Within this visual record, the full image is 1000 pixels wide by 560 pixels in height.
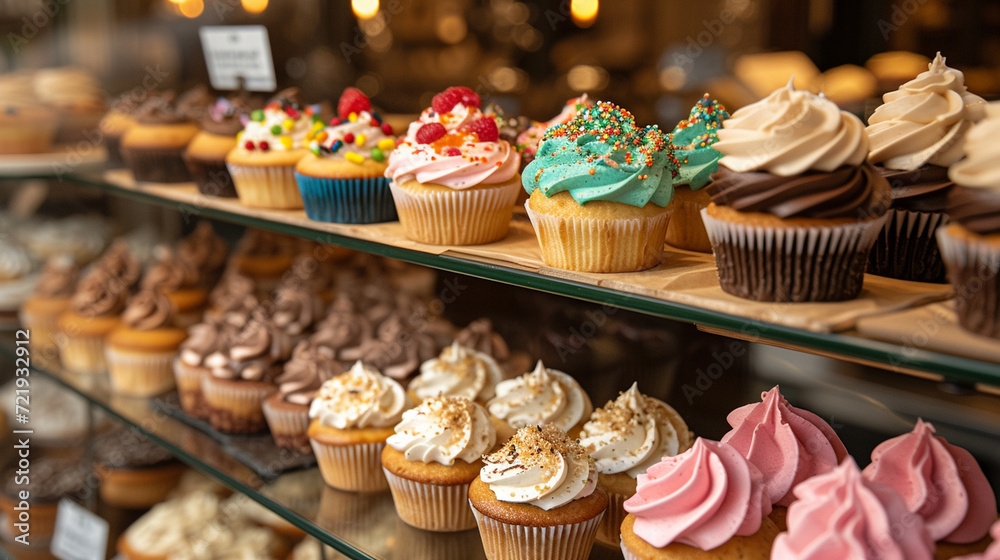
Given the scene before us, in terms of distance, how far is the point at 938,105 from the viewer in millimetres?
1484

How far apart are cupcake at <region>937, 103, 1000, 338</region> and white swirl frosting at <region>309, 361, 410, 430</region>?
1.51 meters

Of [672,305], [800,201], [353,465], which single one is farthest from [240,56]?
[800,201]

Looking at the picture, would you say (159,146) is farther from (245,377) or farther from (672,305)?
(672,305)

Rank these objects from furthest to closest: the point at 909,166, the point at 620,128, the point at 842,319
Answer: the point at 620,128, the point at 909,166, the point at 842,319

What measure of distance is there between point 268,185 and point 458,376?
0.78 metres

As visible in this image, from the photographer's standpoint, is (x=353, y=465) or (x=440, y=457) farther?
(x=353, y=465)

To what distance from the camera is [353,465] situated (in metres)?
2.29

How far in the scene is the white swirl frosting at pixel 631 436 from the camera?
74.3 inches

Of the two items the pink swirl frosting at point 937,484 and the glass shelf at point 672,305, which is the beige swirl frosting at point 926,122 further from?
the pink swirl frosting at point 937,484

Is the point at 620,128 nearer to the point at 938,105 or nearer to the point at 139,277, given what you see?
the point at 938,105

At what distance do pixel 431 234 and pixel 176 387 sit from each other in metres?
1.64

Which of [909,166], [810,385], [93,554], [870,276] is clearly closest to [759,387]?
[810,385]

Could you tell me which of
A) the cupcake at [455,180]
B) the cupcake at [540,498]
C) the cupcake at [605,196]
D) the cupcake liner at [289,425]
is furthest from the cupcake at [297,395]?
the cupcake at [605,196]

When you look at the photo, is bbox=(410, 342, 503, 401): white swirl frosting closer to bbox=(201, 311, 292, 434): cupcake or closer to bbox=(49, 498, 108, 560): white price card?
bbox=(201, 311, 292, 434): cupcake
